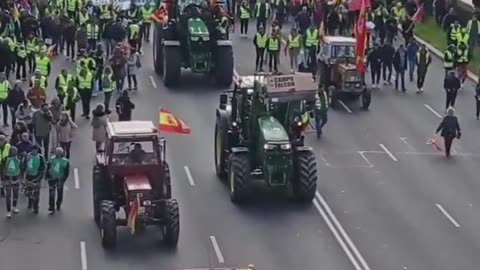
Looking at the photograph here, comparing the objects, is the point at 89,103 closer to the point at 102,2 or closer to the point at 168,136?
the point at 168,136

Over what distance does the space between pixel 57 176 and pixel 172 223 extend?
378 cm

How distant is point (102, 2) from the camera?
52281mm

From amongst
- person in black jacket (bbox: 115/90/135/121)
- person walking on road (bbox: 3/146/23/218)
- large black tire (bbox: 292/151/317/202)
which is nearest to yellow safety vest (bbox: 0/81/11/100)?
person in black jacket (bbox: 115/90/135/121)

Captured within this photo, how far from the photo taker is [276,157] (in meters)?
35.0

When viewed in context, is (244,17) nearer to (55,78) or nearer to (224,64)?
(224,64)

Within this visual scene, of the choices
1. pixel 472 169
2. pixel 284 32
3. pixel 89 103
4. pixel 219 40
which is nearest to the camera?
pixel 472 169

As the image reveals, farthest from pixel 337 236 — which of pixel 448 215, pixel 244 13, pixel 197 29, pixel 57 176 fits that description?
pixel 244 13

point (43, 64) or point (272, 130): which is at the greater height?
point (272, 130)

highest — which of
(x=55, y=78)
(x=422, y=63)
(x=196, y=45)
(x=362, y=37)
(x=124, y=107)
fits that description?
(x=362, y=37)

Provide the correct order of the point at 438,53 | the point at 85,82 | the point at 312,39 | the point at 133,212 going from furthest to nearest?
the point at 438,53, the point at 312,39, the point at 85,82, the point at 133,212

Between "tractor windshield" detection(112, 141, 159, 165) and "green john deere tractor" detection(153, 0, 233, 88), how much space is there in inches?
573

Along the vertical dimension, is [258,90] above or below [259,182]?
above

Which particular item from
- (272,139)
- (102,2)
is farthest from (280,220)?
(102,2)

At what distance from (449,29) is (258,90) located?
1830 centimetres
